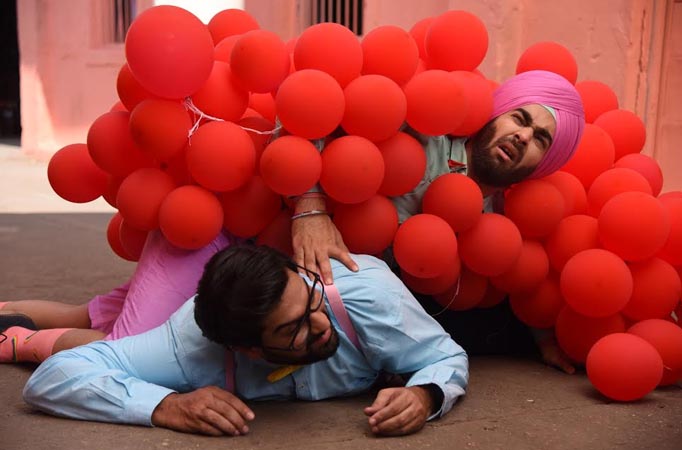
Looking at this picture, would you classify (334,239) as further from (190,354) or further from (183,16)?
(183,16)

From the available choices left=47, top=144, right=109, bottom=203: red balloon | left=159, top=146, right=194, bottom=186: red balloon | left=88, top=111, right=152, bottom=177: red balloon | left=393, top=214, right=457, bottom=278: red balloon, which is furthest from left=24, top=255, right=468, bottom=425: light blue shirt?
left=47, top=144, right=109, bottom=203: red balloon

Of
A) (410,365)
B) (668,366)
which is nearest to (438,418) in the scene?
(410,365)

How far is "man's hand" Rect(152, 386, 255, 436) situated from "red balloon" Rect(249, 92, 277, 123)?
1039mm

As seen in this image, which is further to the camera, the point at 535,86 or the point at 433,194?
the point at 535,86

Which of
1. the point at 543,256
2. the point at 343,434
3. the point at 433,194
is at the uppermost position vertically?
the point at 433,194

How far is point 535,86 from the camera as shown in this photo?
9.68 feet

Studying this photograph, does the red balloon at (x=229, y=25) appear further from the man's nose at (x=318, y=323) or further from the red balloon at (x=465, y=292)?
the man's nose at (x=318, y=323)

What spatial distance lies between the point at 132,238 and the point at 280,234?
641 mm

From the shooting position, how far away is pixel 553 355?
309 cm

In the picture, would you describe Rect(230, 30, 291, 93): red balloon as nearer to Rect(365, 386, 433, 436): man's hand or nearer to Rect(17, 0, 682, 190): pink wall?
Rect(365, 386, 433, 436): man's hand

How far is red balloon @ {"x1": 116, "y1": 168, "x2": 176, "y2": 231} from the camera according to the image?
8.86ft

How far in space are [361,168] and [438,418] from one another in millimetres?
745

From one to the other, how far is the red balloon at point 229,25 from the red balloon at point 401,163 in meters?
0.86

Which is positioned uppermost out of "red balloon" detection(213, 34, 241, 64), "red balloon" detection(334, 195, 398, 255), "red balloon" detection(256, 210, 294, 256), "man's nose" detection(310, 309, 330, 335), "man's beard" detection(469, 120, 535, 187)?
"red balloon" detection(213, 34, 241, 64)
